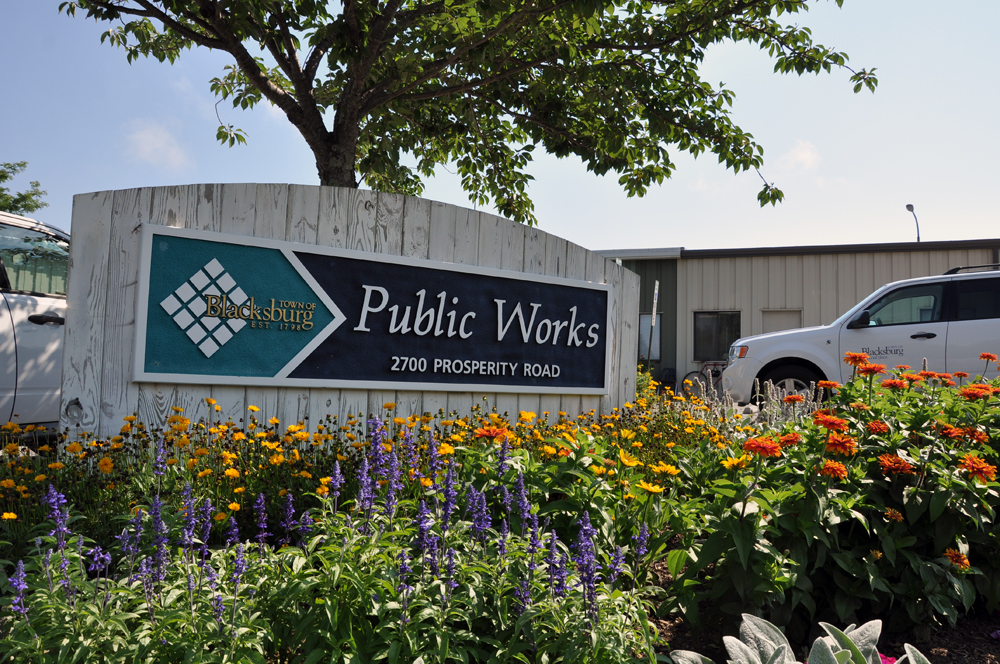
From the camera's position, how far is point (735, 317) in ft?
50.0

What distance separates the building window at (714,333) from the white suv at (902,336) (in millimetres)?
6750

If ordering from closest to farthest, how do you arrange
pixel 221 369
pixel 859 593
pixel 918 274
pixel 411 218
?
1. pixel 859 593
2. pixel 221 369
3. pixel 411 218
4. pixel 918 274

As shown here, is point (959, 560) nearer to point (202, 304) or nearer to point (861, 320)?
point (202, 304)

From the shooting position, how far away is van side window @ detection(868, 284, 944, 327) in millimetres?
7934

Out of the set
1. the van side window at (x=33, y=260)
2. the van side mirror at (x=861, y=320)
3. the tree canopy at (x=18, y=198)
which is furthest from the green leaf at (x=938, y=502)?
the tree canopy at (x=18, y=198)

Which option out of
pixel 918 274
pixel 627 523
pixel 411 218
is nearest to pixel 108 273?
pixel 411 218

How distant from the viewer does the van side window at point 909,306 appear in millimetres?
7934

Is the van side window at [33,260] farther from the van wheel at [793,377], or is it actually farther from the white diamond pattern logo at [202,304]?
the van wheel at [793,377]

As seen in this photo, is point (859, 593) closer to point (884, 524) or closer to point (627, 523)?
point (884, 524)

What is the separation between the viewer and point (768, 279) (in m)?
14.8

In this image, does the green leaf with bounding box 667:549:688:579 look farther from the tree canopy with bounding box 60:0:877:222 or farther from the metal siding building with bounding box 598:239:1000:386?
the metal siding building with bounding box 598:239:1000:386

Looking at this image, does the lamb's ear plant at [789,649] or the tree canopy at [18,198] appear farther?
the tree canopy at [18,198]

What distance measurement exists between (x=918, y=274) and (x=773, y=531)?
13774 mm

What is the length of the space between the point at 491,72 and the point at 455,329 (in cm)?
328
